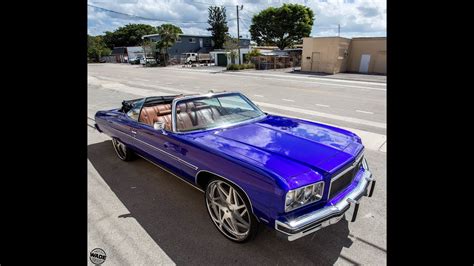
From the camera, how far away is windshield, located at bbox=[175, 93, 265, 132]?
367 cm

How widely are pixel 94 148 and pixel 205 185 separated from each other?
3.75m

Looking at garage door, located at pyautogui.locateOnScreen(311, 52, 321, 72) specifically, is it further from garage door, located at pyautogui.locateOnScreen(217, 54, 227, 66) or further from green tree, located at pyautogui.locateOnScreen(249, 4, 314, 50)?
green tree, located at pyautogui.locateOnScreen(249, 4, 314, 50)

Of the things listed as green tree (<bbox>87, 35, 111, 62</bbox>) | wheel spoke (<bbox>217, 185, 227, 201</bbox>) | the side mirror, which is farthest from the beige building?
green tree (<bbox>87, 35, 111, 62</bbox>)

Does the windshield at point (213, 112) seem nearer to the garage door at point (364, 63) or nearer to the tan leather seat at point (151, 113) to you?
the tan leather seat at point (151, 113)

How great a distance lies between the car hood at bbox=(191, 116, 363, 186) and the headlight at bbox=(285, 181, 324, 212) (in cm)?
13

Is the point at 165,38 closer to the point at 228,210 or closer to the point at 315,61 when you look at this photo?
the point at 315,61

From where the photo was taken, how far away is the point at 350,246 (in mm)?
2697

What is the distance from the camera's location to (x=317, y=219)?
2.33 m

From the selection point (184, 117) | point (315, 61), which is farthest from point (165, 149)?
point (315, 61)

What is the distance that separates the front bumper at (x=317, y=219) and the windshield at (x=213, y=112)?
1.73 m

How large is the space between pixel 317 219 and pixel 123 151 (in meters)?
3.80

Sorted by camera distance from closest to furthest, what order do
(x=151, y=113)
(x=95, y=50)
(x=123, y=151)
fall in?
(x=151, y=113)
(x=123, y=151)
(x=95, y=50)
